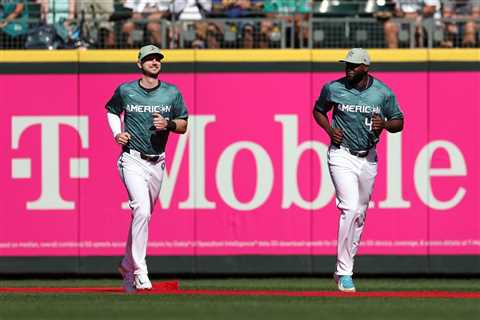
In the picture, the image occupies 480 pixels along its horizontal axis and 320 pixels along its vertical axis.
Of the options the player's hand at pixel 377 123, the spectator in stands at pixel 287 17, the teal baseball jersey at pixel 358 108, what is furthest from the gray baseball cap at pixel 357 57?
the spectator in stands at pixel 287 17

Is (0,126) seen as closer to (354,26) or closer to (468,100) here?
(354,26)

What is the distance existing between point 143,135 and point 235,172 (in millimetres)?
3886

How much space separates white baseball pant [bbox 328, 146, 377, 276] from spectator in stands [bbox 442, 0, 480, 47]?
395 cm

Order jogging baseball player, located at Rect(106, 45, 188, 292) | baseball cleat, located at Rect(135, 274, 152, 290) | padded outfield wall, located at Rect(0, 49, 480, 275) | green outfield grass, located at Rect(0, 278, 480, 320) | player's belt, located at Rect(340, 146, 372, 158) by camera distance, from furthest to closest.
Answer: padded outfield wall, located at Rect(0, 49, 480, 275) < player's belt, located at Rect(340, 146, 372, 158) < jogging baseball player, located at Rect(106, 45, 188, 292) < baseball cleat, located at Rect(135, 274, 152, 290) < green outfield grass, located at Rect(0, 278, 480, 320)

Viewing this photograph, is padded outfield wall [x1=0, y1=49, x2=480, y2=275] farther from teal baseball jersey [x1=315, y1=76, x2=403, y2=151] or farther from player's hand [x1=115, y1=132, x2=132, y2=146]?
player's hand [x1=115, y1=132, x2=132, y2=146]

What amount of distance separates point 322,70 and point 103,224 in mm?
2936

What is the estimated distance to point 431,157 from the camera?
15.6 m

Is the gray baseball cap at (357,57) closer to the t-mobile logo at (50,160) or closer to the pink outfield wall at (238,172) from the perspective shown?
the pink outfield wall at (238,172)

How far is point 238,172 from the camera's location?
1564 centimetres

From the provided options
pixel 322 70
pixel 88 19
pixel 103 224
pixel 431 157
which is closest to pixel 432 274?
pixel 431 157

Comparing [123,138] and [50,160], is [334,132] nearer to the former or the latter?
[123,138]

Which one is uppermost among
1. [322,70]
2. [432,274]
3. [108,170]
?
[322,70]

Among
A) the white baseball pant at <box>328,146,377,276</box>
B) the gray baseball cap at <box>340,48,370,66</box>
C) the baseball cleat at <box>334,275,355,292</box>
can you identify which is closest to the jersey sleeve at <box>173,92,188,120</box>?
the white baseball pant at <box>328,146,377,276</box>

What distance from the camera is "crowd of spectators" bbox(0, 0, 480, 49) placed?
1562cm
